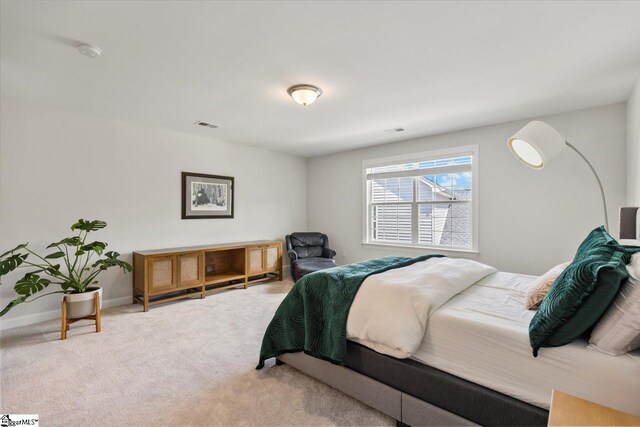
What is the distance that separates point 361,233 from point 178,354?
3.66m

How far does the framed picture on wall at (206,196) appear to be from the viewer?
4.64m

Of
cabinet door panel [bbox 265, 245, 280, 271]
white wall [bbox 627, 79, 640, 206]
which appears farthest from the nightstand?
cabinet door panel [bbox 265, 245, 280, 271]

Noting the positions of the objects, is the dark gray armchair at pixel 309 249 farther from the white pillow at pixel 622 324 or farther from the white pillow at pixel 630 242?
the white pillow at pixel 622 324

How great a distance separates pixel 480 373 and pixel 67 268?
4.26 meters

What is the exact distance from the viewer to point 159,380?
2219mm

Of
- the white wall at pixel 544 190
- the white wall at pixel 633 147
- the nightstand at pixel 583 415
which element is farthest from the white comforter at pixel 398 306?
the white wall at pixel 544 190

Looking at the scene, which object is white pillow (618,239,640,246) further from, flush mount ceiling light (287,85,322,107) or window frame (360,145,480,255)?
flush mount ceiling light (287,85,322,107)

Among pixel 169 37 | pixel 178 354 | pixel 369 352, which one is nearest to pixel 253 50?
pixel 169 37

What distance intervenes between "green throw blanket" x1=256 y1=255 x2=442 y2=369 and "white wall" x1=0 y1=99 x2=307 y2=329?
2.87 meters

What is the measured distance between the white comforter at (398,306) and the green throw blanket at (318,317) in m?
0.08

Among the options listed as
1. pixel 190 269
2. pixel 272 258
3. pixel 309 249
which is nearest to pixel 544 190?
pixel 309 249

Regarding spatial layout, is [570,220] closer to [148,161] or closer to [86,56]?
[86,56]

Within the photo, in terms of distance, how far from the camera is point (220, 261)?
5062 mm

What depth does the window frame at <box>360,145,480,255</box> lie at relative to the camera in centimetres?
430
